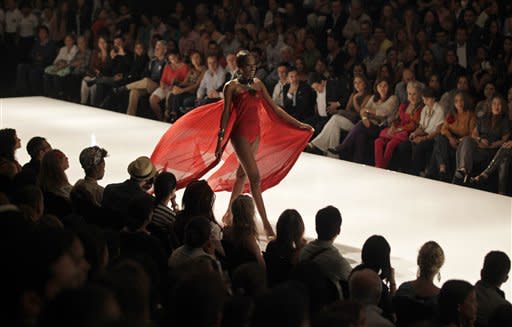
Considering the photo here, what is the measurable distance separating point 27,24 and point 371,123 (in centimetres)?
675

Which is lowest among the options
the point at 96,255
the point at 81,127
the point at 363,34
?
the point at 81,127

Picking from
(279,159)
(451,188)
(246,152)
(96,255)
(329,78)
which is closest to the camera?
(96,255)

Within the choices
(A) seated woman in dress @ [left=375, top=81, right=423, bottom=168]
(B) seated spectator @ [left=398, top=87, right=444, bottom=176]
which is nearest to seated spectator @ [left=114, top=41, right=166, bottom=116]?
(A) seated woman in dress @ [left=375, top=81, right=423, bottom=168]

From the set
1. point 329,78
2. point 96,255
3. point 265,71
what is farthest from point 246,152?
point 265,71

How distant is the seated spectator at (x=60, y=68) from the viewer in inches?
495

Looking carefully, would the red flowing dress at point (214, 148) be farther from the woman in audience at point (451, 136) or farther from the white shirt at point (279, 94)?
the white shirt at point (279, 94)

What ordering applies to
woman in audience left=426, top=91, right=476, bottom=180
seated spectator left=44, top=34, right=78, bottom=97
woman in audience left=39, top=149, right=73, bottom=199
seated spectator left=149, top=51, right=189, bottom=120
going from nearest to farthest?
woman in audience left=39, top=149, right=73, bottom=199 < woman in audience left=426, top=91, right=476, bottom=180 < seated spectator left=149, top=51, right=189, bottom=120 < seated spectator left=44, top=34, right=78, bottom=97

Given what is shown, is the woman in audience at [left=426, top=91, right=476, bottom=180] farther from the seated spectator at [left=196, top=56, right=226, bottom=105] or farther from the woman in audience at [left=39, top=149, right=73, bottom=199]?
the woman in audience at [left=39, top=149, right=73, bottom=199]

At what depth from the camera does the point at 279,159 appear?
676 centimetres

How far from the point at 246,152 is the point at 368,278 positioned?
272 centimetres

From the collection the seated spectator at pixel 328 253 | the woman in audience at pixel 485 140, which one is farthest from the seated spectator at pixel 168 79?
the seated spectator at pixel 328 253

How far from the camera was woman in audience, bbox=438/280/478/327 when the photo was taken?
369cm

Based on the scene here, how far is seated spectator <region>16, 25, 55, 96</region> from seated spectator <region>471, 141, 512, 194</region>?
7.06 meters

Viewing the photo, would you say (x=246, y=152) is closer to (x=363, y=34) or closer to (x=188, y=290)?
(x=188, y=290)
